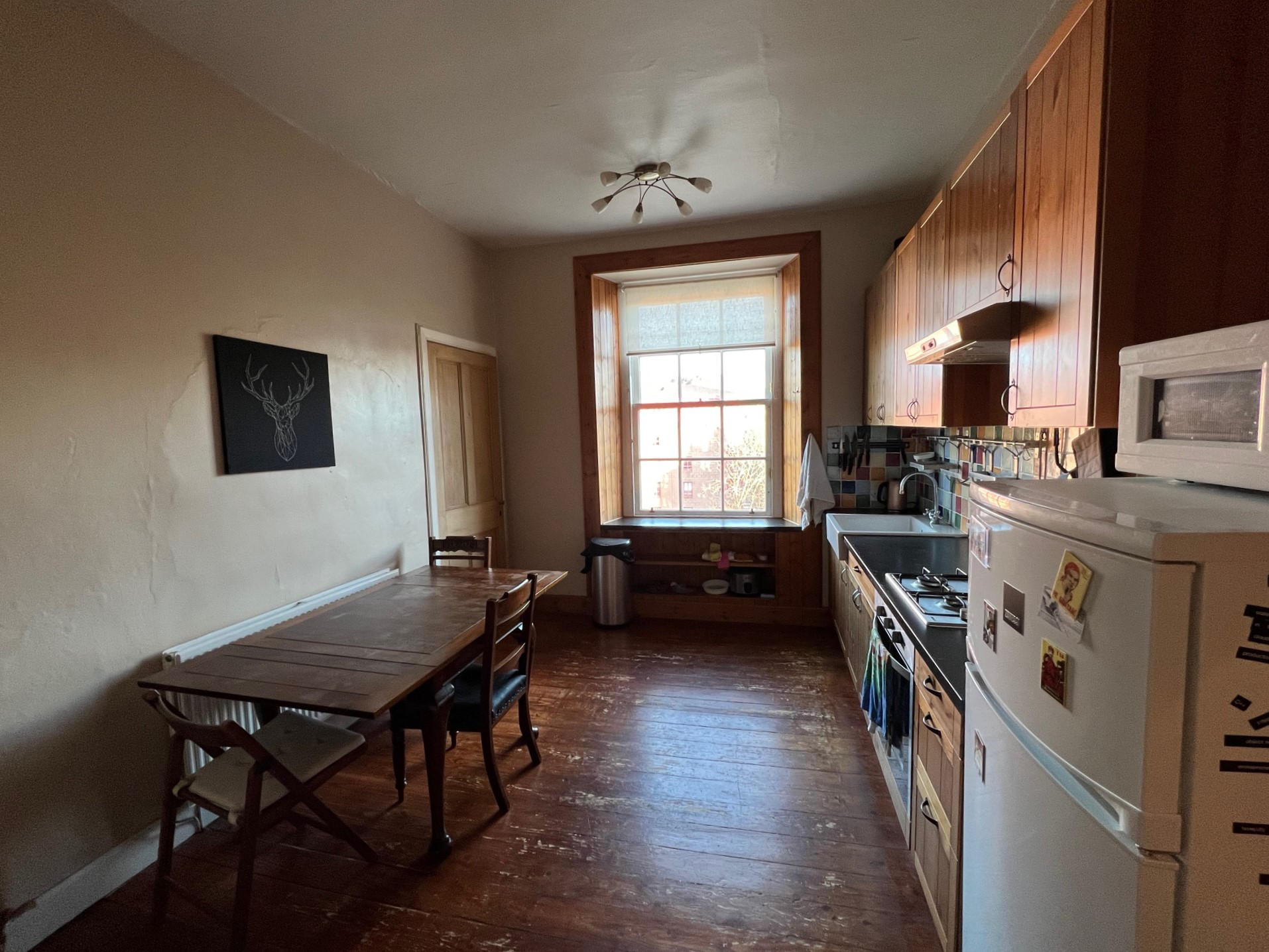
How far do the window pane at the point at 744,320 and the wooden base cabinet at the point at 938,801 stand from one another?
300 centimetres

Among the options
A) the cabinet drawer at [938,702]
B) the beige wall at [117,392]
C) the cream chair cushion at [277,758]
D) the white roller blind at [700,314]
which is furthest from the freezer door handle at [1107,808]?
the white roller blind at [700,314]

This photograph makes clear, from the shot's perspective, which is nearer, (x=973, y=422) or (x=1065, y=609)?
(x=1065, y=609)

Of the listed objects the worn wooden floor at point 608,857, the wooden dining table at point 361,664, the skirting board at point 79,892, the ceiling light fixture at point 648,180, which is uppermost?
the ceiling light fixture at point 648,180

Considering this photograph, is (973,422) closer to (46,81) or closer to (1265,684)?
(1265,684)

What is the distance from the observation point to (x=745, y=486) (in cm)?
411

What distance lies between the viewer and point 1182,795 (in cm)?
63

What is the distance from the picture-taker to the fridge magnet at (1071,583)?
73 cm

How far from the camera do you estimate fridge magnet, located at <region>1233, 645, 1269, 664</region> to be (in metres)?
0.59

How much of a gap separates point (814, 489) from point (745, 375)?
1.11 m

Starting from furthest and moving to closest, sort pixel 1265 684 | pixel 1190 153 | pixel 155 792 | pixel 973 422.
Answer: pixel 973 422 < pixel 155 792 < pixel 1190 153 < pixel 1265 684

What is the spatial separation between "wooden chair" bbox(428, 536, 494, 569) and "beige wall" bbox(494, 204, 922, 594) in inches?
46.3

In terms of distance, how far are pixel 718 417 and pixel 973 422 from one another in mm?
2168

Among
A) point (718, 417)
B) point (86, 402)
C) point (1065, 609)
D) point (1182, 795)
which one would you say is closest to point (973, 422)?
point (1065, 609)

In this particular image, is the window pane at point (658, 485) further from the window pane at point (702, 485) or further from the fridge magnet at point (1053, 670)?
the fridge magnet at point (1053, 670)
